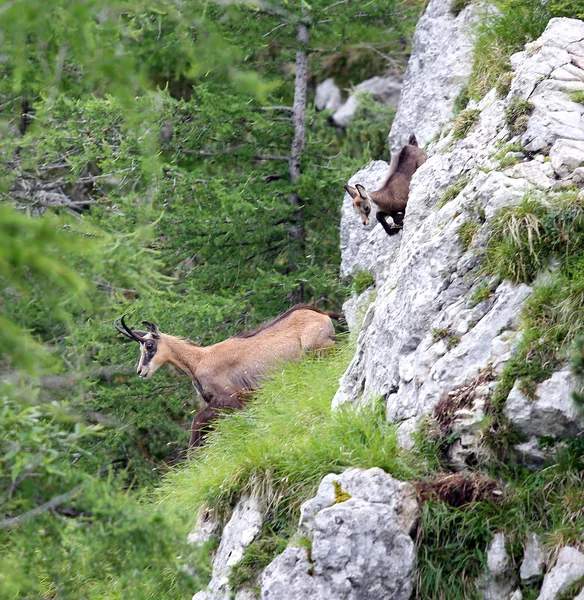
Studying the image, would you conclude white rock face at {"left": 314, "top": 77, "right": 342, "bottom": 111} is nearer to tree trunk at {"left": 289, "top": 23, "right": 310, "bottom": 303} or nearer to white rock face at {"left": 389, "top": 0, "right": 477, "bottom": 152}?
tree trunk at {"left": 289, "top": 23, "right": 310, "bottom": 303}

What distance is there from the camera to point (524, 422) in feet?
22.0

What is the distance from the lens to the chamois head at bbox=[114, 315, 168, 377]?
41.8ft

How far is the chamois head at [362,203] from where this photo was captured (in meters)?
11.7

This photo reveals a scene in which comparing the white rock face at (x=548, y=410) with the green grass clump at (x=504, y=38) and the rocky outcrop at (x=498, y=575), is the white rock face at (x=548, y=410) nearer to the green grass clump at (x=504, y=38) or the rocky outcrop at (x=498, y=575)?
the rocky outcrop at (x=498, y=575)

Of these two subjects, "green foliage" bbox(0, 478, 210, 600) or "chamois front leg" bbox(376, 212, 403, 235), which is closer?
"green foliage" bbox(0, 478, 210, 600)

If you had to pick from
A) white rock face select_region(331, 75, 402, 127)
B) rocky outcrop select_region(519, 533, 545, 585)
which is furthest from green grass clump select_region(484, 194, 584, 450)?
white rock face select_region(331, 75, 402, 127)

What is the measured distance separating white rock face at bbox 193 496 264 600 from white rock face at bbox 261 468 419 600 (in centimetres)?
81

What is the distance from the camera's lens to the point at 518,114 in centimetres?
891

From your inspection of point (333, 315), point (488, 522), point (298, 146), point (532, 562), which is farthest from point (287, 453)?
point (298, 146)

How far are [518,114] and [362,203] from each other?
3256mm

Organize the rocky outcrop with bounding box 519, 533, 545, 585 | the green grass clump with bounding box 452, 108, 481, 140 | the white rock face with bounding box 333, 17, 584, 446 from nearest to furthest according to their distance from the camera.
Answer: the rocky outcrop with bounding box 519, 533, 545, 585 → the white rock face with bounding box 333, 17, 584, 446 → the green grass clump with bounding box 452, 108, 481, 140

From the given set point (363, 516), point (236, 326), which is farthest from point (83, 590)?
point (236, 326)

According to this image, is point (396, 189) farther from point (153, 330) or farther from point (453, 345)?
point (453, 345)

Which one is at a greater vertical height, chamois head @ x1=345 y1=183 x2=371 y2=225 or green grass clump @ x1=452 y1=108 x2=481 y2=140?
green grass clump @ x1=452 y1=108 x2=481 y2=140
